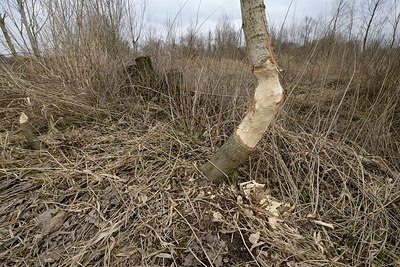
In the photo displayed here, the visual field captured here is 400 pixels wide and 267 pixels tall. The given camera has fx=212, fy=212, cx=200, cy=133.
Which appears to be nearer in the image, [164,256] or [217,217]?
[164,256]

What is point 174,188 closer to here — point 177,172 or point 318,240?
point 177,172

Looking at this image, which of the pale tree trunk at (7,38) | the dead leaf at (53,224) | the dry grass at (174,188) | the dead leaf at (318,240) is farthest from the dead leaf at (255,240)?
the pale tree trunk at (7,38)

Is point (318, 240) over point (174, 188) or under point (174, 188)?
under

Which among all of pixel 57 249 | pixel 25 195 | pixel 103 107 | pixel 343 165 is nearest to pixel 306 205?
pixel 343 165

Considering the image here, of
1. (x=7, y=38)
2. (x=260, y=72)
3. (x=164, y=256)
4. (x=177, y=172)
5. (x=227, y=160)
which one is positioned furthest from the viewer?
(x=7, y=38)

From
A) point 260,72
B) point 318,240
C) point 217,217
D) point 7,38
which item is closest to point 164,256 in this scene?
point 217,217

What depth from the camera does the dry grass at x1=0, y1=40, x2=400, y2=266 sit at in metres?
1.09

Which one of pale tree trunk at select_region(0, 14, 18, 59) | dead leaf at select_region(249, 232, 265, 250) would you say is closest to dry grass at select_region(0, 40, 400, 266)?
dead leaf at select_region(249, 232, 265, 250)

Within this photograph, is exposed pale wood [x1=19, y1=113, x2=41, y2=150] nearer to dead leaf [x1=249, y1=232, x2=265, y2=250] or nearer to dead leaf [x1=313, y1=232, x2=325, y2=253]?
dead leaf [x1=249, y1=232, x2=265, y2=250]

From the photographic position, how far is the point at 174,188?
1.40m

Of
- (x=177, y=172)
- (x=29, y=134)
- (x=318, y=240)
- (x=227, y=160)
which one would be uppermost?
(x=29, y=134)

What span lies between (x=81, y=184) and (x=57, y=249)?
42 centimetres

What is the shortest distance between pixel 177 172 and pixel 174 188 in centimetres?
14

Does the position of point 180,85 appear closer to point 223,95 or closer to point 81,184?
point 223,95
